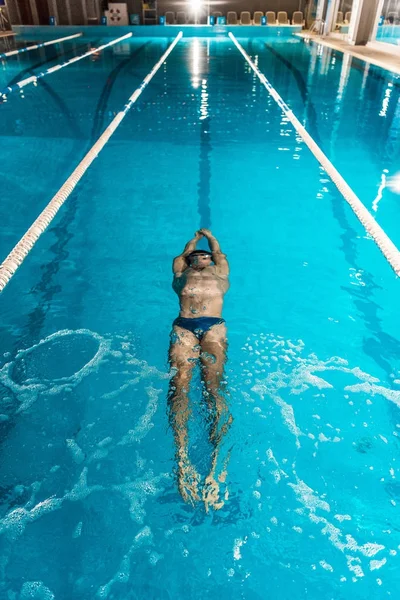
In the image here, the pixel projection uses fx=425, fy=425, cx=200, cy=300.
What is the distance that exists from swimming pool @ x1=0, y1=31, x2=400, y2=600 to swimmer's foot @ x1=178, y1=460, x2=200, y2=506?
5cm

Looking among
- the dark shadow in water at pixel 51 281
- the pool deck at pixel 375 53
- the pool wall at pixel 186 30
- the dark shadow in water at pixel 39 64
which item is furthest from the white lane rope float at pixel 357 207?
the pool wall at pixel 186 30

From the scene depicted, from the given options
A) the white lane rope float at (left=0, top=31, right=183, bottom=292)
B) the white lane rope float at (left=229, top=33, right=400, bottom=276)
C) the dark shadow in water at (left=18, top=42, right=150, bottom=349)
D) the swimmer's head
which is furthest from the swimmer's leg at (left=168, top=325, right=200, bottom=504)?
the white lane rope float at (left=229, top=33, right=400, bottom=276)

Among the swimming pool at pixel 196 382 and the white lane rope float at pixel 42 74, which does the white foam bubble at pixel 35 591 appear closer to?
the swimming pool at pixel 196 382

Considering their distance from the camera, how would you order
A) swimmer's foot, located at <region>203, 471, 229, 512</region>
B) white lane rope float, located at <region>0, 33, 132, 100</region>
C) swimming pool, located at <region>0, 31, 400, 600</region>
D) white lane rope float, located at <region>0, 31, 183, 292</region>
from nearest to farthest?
swimming pool, located at <region>0, 31, 400, 600</region>, swimmer's foot, located at <region>203, 471, 229, 512</region>, white lane rope float, located at <region>0, 31, 183, 292</region>, white lane rope float, located at <region>0, 33, 132, 100</region>

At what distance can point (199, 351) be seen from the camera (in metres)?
2.74

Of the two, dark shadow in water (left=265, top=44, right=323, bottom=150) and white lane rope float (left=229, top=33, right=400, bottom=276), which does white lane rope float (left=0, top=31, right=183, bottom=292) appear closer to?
white lane rope float (left=229, top=33, right=400, bottom=276)

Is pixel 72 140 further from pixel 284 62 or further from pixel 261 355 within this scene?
pixel 284 62

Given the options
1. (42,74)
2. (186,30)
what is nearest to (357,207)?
(42,74)

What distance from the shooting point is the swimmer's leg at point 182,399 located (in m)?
2.22

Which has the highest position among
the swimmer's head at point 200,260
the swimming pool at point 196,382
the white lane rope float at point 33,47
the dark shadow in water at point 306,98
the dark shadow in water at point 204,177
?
the white lane rope float at point 33,47

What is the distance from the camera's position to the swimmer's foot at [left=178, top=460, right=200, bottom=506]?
2180mm

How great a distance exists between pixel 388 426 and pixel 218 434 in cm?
108

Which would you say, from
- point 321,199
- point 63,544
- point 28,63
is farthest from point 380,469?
point 28,63

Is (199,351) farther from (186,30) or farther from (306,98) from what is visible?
(186,30)
